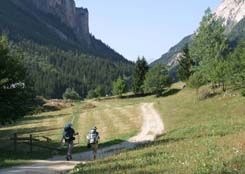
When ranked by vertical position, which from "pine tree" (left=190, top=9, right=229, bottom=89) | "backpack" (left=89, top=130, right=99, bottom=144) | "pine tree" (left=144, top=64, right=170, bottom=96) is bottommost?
"backpack" (left=89, top=130, right=99, bottom=144)

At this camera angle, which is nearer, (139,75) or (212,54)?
(212,54)

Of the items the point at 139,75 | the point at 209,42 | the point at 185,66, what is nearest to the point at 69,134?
the point at 209,42

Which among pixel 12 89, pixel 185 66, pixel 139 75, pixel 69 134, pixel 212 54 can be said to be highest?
pixel 185 66

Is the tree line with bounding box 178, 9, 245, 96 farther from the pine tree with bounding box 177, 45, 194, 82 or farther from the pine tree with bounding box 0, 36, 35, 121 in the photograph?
the pine tree with bounding box 0, 36, 35, 121

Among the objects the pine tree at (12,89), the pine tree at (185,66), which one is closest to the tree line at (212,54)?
the pine tree at (185,66)

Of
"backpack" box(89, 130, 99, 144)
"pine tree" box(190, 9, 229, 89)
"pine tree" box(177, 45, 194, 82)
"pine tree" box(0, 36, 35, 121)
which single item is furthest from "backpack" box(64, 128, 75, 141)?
"pine tree" box(177, 45, 194, 82)

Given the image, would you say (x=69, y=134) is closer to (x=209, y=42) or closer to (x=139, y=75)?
(x=209, y=42)

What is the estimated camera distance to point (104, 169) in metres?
20.4

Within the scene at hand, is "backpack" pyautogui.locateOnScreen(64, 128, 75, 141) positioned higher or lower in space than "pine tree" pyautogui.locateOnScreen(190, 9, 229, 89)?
lower

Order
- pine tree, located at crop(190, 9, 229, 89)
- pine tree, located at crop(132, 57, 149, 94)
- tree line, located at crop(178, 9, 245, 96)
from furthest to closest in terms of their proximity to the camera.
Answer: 1. pine tree, located at crop(132, 57, 149, 94)
2. pine tree, located at crop(190, 9, 229, 89)
3. tree line, located at crop(178, 9, 245, 96)

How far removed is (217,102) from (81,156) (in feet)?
132

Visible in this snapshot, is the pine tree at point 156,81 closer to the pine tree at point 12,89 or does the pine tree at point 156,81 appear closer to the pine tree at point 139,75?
the pine tree at point 139,75

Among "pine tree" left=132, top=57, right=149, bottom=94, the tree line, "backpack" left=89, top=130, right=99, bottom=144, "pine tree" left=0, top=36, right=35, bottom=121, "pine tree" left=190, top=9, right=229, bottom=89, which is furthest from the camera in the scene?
"pine tree" left=132, top=57, right=149, bottom=94

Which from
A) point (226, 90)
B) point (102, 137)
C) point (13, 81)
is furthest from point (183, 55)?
point (13, 81)
